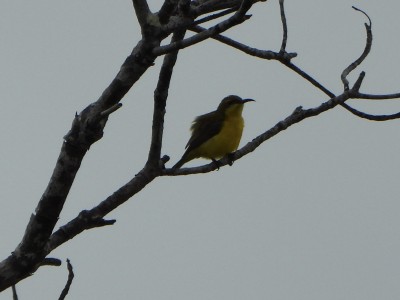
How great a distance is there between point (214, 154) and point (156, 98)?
17.5 feet

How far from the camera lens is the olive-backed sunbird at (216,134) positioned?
30.4 feet

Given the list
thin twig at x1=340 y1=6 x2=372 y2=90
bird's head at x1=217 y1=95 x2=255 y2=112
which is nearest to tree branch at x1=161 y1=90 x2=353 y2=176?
thin twig at x1=340 y1=6 x2=372 y2=90

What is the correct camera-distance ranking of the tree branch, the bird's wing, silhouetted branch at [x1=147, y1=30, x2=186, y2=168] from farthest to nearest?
the bird's wing → the tree branch → silhouetted branch at [x1=147, y1=30, x2=186, y2=168]

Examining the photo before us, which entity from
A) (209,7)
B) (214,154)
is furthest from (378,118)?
(214,154)

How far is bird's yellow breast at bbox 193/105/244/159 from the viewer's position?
925 centimetres

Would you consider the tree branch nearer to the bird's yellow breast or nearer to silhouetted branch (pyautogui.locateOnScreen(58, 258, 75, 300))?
silhouetted branch (pyautogui.locateOnScreen(58, 258, 75, 300))

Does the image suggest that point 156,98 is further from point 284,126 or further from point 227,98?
point 227,98

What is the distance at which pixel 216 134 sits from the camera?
9453 millimetres

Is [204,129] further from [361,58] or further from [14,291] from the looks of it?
[14,291]

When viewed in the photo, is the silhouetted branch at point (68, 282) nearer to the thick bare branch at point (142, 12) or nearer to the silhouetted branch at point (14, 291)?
the silhouetted branch at point (14, 291)

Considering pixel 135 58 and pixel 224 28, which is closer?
pixel 224 28

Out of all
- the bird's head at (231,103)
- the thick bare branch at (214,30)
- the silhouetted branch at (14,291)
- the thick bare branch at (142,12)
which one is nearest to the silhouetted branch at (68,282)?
the silhouetted branch at (14,291)

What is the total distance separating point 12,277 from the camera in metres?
3.55

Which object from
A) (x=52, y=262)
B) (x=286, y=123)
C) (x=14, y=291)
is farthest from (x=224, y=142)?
(x=14, y=291)
